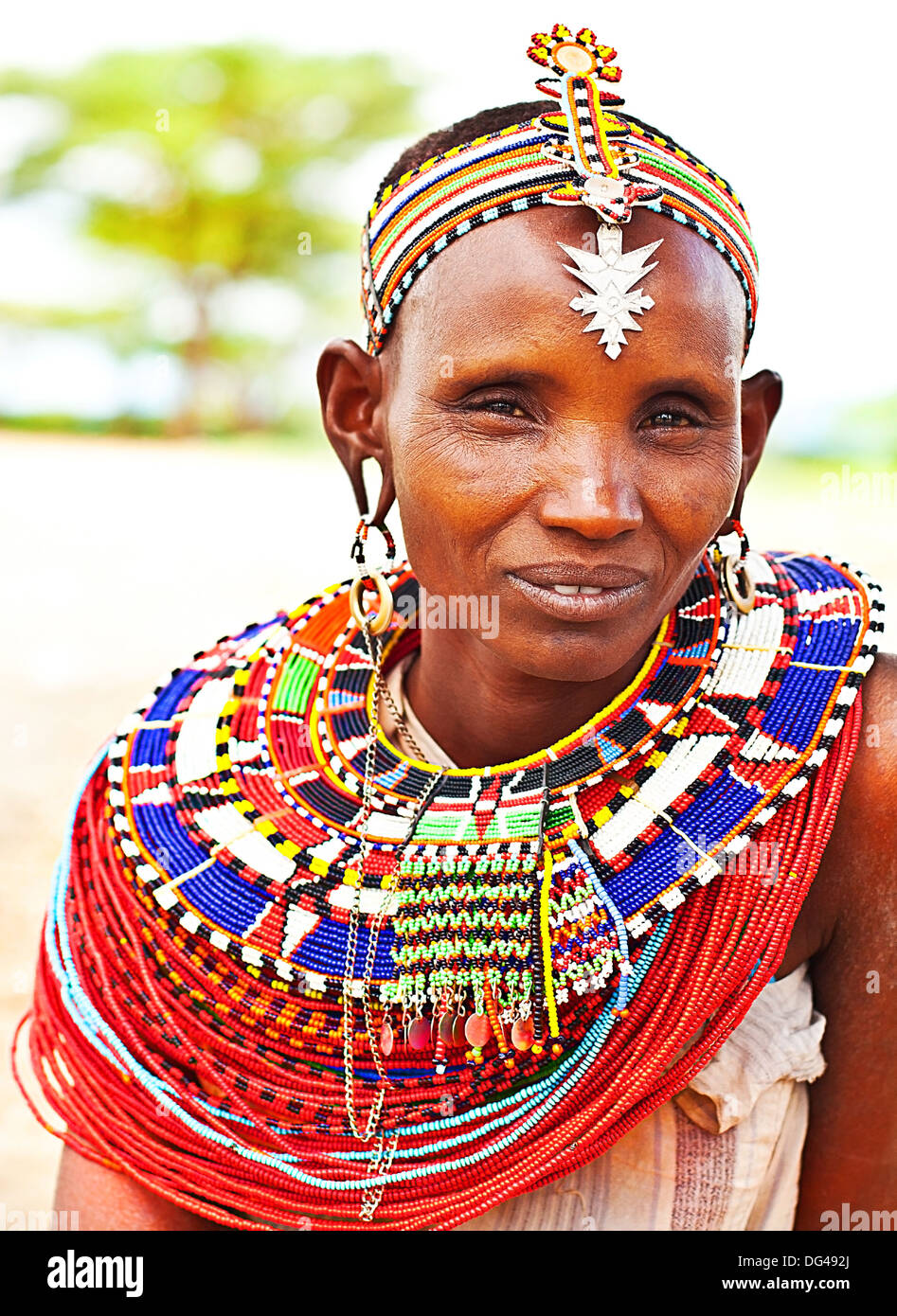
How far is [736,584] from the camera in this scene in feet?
7.06

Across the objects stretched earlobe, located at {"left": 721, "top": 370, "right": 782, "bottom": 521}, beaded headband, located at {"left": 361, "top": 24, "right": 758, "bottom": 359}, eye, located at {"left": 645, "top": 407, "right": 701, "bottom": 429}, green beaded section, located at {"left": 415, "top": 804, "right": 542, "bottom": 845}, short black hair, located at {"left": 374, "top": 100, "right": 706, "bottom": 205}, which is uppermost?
short black hair, located at {"left": 374, "top": 100, "right": 706, "bottom": 205}

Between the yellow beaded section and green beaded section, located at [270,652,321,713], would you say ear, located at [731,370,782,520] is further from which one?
green beaded section, located at [270,652,321,713]

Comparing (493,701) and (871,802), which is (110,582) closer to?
(493,701)

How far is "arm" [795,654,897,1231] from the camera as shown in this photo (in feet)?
6.51

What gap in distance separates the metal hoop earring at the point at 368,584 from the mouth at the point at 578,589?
0.47 m

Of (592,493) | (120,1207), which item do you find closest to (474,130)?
(592,493)

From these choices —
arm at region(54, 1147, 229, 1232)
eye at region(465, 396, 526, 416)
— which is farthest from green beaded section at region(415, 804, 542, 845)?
arm at region(54, 1147, 229, 1232)

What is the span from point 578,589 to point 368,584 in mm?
637

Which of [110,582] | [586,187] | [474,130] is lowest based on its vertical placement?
[586,187]

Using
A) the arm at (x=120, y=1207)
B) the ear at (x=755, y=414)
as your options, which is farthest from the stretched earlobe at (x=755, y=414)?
the arm at (x=120, y=1207)

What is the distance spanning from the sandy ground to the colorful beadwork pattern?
1.06 m
